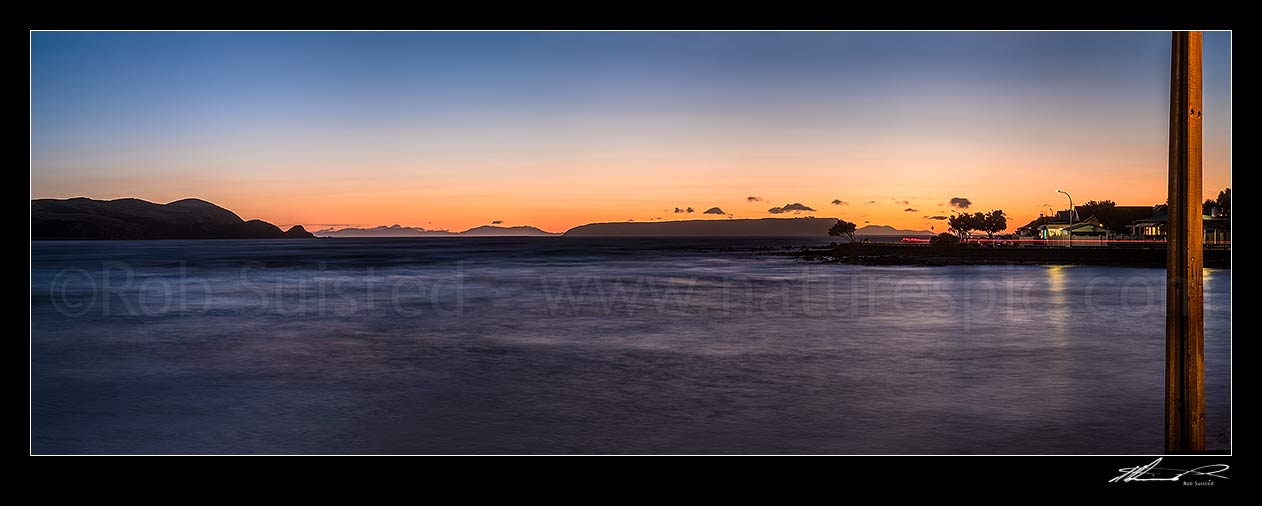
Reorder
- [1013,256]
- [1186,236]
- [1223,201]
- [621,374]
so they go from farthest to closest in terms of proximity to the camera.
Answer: [1223,201], [1013,256], [621,374], [1186,236]

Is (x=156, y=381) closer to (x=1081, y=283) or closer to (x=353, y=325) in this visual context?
(x=353, y=325)

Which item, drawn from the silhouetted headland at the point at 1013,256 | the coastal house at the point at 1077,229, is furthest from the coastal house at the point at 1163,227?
the silhouetted headland at the point at 1013,256

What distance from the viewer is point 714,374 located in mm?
9867

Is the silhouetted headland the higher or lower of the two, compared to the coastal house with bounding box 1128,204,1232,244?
lower

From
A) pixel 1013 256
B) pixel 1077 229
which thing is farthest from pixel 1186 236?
pixel 1077 229

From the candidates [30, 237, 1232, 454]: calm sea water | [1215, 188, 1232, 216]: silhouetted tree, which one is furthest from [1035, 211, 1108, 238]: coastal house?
[30, 237, 1232, 454]: calm sea water

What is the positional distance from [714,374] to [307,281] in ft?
93.6
